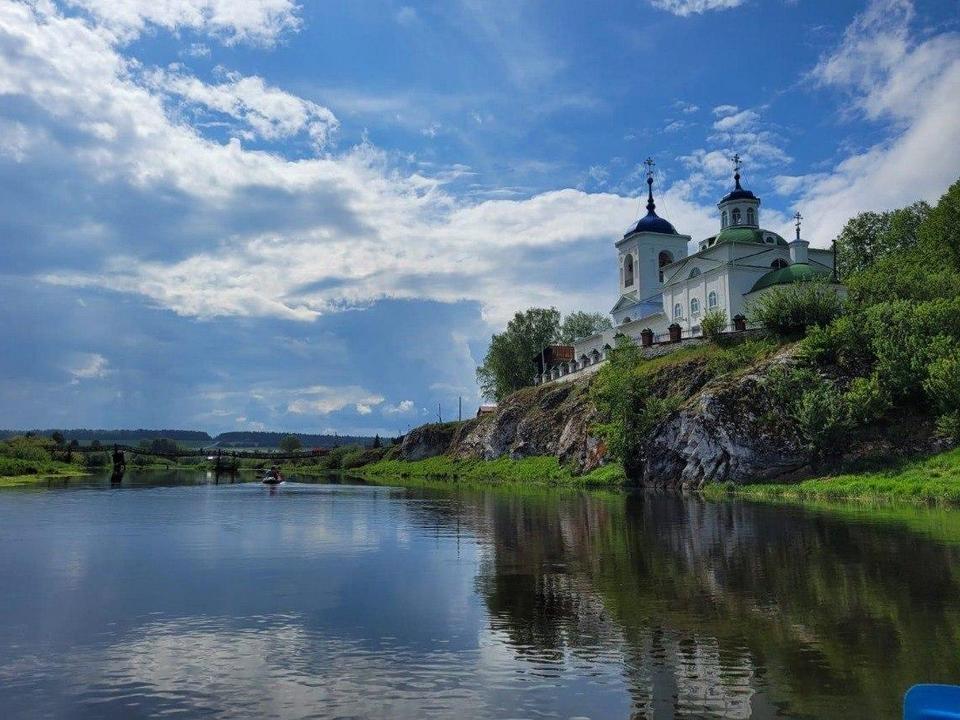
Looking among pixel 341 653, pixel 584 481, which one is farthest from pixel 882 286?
pixel 341 653

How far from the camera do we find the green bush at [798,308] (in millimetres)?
64062

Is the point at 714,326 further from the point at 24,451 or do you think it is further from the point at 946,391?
the point at 24,451

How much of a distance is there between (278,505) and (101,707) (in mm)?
45300

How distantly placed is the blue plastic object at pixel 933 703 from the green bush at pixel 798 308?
5894cm

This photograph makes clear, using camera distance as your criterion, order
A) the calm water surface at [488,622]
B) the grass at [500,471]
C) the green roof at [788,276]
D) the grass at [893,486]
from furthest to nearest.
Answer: the green roof at [788,276] → the grass at [500,471] → the grass at [893,486] → the calm water surface at [488,622]

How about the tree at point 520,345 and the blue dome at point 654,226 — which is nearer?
the blue dome at point 654,226

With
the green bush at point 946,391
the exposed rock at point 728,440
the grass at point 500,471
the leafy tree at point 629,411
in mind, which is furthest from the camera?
the grass at point 500,471

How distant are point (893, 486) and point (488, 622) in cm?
3500

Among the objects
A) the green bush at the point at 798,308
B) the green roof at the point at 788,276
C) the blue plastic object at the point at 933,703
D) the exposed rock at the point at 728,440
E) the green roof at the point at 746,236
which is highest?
the green roof at the point at 746,236

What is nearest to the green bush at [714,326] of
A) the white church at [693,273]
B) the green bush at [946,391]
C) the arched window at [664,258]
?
the white church at [693,273]

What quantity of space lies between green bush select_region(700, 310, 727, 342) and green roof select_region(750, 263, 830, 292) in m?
5.97

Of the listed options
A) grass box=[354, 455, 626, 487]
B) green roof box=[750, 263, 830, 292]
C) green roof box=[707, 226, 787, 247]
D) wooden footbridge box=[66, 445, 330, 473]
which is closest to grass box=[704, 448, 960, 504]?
grass box=[354, 455, 626, 487]

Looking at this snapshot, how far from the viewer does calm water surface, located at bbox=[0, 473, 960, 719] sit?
39.0ft

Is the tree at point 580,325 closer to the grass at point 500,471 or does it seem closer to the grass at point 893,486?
the grass at point 500,471
